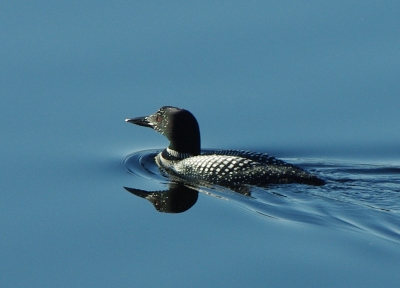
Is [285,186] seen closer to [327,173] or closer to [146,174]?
[327,173]

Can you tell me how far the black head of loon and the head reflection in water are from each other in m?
0.65

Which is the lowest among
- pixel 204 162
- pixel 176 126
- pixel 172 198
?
pixel 172 198

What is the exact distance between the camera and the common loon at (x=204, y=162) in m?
10.0

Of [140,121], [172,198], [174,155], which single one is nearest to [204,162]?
[174,155]

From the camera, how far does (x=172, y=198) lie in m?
9.91

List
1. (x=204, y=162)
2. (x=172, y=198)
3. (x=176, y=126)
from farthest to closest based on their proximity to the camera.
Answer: (x=176, y=126) < (x=204, y=162) < (x=172, y=198)

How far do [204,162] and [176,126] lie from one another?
0.61 m

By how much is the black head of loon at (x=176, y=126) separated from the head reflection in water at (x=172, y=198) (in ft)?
2.13

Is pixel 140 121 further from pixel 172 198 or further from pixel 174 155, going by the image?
pixel 172 198

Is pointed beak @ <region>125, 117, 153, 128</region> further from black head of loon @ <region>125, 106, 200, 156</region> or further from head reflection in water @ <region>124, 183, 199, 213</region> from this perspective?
head reflection in water @ <region>124, 183, 199, 213</region>

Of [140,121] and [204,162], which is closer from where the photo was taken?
[204,162]

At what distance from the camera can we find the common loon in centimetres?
1000

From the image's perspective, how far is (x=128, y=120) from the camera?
35.4 feet

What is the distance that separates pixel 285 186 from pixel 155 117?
5.88 feet
